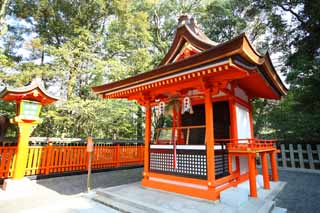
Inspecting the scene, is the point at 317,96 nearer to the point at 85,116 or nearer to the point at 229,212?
the point at 229,212

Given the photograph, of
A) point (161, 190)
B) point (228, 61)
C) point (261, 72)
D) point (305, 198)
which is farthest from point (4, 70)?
point (305, 198)

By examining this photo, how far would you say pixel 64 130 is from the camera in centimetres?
927

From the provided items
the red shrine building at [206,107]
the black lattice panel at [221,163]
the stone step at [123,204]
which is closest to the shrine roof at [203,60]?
→ the red shrine building at [206,107]

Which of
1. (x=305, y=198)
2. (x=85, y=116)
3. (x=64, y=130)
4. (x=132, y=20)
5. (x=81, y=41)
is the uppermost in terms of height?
(x=132, y=20)

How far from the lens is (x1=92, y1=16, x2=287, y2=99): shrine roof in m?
2.97

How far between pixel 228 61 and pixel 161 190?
347 cm

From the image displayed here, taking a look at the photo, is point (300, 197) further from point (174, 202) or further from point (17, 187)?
point (17, 187)

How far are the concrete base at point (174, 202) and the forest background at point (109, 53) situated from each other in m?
4.96

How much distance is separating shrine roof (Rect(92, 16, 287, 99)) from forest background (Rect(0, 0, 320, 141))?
356 centimetres

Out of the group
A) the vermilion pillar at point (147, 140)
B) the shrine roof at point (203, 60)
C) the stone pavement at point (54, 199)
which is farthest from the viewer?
the vermilion pillar at point (147, 140)

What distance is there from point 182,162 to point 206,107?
4.82 feet

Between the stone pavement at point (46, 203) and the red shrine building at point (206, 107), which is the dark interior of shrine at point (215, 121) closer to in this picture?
the red shrine building at point (206, 107)

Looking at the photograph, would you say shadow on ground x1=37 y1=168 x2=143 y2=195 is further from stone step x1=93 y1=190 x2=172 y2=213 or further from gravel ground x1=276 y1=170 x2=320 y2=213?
gravel ground x1=276 y1=170 x2=320 y2=213

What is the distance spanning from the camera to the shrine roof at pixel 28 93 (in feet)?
14.8
